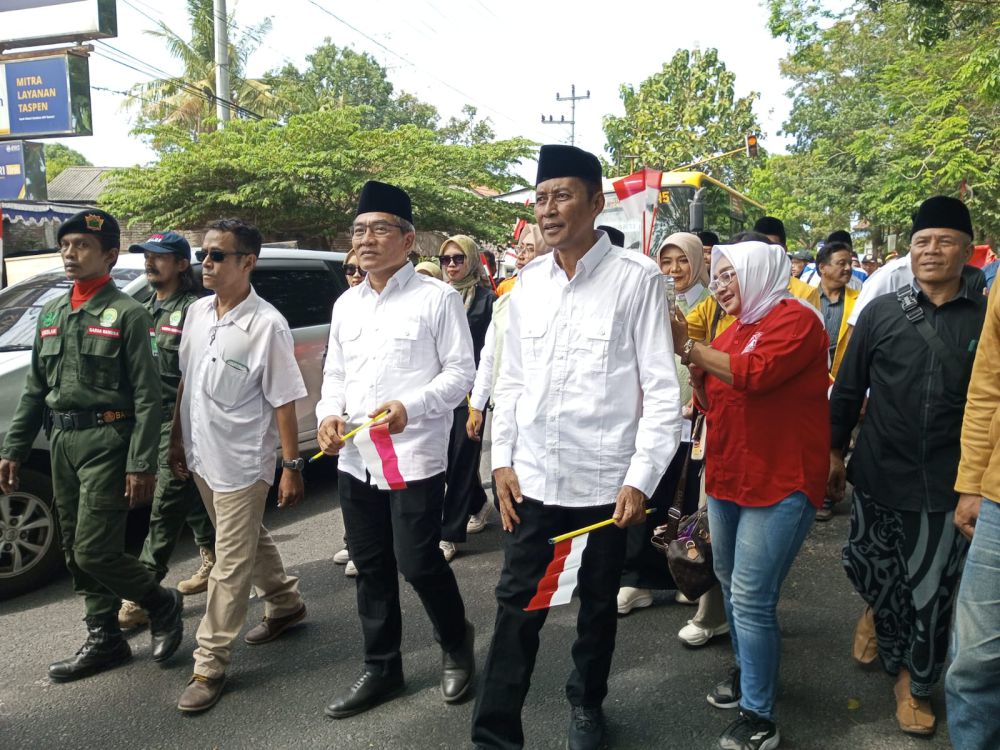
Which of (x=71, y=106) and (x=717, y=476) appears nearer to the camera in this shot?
(x=717, y=476)

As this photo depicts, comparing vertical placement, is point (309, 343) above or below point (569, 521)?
above

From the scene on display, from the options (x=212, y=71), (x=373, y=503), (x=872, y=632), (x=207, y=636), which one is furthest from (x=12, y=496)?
(x=212, y=71)

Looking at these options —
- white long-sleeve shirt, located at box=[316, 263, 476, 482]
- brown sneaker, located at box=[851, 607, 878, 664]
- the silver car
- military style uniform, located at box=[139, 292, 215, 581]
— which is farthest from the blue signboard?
brown sneaker, located at box=[851, 607, 878, 664]

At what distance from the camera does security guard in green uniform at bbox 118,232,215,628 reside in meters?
4.27

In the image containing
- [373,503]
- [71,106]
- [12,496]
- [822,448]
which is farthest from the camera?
[71,106]

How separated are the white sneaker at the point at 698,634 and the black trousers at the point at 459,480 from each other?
1.72 metres

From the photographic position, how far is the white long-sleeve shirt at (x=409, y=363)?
3215 millimetres

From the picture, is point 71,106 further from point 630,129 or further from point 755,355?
point 630,129

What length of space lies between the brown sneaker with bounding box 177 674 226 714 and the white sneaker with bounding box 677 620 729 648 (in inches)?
84.0

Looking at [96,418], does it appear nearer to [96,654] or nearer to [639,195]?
[96,654]

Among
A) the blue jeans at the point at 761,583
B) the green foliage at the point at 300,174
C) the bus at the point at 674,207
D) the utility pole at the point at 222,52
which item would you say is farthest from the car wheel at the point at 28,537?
the utility pole at the point at 222,52

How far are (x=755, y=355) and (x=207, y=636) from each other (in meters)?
Result: 2.52

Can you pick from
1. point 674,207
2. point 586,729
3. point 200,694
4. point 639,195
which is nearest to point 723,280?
point 639,195

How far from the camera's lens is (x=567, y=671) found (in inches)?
142
